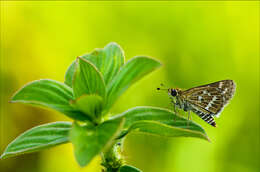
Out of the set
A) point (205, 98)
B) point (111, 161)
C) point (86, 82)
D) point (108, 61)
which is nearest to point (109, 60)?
point (108, 61)

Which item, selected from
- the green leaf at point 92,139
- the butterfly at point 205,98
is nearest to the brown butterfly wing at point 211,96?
the butterfly at point 205,98

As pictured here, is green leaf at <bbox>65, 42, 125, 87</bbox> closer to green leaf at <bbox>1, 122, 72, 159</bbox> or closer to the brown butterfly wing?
green leaf at <bbox>1, 122, 72, 159</bbox>

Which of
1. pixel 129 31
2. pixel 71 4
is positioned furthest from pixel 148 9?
pixel 71 4

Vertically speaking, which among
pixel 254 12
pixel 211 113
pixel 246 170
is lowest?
pixel 246 170

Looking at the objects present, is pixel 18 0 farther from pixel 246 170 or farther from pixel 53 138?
pixel 53 138

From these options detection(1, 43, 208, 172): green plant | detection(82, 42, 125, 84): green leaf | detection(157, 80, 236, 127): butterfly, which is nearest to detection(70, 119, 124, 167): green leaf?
detection(1, 43, 208, 172): green plant
